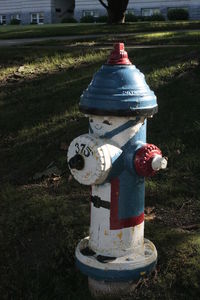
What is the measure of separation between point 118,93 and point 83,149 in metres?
0.38

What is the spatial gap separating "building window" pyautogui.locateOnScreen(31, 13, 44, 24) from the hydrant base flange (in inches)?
2129

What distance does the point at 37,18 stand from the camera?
55.1m

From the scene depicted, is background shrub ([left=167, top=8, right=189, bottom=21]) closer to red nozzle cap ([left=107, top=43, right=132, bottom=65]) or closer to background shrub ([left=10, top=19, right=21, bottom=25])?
background shrub ([left=10, top=19, right=21, bottom=25])

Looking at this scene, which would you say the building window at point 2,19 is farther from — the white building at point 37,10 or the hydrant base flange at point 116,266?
the hydrant base flange at point 116,266

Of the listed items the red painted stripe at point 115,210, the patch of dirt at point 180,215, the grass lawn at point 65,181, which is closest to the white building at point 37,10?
the grass lawn at point 65,181

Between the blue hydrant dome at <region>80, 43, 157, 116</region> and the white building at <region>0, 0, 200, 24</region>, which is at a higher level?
the white building at <region>0, 0, 200, 24</region>

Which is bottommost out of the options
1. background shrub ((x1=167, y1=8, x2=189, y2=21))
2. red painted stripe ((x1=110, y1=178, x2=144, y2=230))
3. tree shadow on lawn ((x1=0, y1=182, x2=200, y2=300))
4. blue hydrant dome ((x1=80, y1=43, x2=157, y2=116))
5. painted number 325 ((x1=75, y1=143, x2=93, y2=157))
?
tree shadow on lawn ((x1=0, y1=182, x2=200, y2=300))

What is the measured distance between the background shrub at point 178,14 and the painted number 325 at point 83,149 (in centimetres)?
4023

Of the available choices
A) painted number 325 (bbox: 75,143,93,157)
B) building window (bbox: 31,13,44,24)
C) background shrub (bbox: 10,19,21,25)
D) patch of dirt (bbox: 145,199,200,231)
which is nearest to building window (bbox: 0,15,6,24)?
background shrub (bbox: 10,19,21,25)

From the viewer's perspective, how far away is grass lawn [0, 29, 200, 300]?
3162 millimetres

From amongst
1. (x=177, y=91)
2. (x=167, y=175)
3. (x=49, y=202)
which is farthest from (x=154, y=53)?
(x=49, y=202)

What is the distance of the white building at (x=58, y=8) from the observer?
4619 centimetres

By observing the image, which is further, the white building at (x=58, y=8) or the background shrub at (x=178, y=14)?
the white building at (x=58, y=8)

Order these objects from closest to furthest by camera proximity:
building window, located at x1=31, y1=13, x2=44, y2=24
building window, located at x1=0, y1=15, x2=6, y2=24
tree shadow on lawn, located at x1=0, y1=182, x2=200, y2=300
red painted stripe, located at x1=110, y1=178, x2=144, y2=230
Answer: red painted stripe, located at x1=110, y1=178, x2=144, y2=230
tree shadow on lawn, located at x1=0, y1=182, x2=200, y2=300
building window, located at x1=31, y1=13, x2=44, y2=24
building window, located at x1=0, y1=15, x2=6, y2=24
